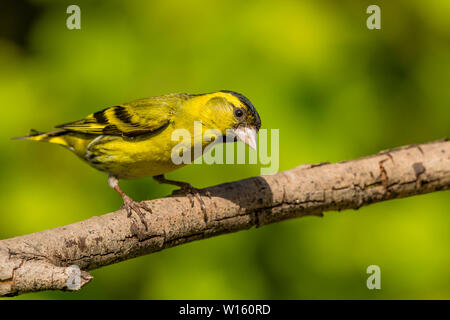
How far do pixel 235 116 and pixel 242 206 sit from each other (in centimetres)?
57

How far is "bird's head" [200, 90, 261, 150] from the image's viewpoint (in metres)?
3.81

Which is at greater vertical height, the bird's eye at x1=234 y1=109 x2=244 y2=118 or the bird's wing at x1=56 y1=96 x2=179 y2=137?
the bird's wing at x1=56 y1=96 x2=179 y2=137

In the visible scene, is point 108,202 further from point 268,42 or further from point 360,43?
point 360,43

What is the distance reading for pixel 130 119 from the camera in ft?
13.5

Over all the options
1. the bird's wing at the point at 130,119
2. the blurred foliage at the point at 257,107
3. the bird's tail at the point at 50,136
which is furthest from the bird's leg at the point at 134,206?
the bird's tail at the point at 50,136

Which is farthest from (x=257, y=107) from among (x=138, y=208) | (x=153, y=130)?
(x=138, y=208)

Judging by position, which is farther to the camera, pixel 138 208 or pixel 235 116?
pixel 235 116

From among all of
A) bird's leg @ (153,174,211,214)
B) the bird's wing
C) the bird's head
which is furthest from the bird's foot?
the bird's head

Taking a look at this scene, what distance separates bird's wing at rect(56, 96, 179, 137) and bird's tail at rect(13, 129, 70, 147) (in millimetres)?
129

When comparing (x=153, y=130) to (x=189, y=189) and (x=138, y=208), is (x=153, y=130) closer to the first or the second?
(x=189, y=189)

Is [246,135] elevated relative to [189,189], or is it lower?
elevated

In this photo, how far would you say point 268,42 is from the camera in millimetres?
4422

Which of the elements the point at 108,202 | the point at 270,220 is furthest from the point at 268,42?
the point at 108,202

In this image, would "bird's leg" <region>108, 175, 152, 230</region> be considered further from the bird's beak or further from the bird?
the bird's beak
